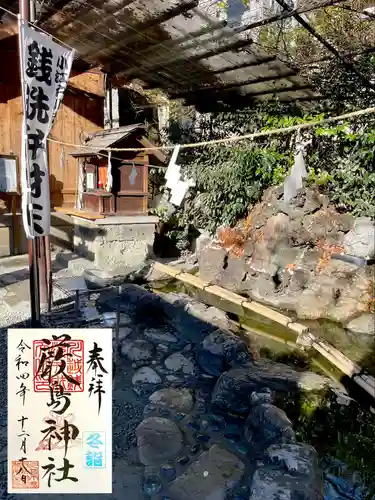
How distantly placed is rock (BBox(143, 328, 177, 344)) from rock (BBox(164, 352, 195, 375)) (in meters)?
0.51

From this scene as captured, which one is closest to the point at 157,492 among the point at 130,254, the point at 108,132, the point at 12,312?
the point at 12,312

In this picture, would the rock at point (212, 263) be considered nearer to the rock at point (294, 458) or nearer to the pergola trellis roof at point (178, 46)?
the pergola trellis roof at point (178, 46)

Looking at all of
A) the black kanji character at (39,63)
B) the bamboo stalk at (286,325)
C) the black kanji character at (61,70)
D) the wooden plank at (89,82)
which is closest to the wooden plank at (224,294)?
the bamboo stalk at (286,325)

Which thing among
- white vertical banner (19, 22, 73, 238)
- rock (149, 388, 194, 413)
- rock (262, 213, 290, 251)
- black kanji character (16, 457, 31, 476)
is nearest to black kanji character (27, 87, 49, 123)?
white vertical banner (19, 22, 73, 238)

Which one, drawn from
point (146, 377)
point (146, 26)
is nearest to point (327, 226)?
point (146, 377)

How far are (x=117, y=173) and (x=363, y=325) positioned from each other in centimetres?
574

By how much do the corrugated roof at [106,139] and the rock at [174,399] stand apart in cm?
530

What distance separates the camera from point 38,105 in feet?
16.7

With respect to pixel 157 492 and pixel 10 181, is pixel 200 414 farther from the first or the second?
pixel 10 181

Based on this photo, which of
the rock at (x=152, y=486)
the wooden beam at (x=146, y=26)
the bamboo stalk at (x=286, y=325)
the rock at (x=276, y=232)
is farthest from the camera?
the rock at (x=276, y=232)

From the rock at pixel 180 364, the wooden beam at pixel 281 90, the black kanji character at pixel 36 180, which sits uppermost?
the wooden beam at pixel 281 90

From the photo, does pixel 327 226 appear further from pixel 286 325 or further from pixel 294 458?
pixel 294 458

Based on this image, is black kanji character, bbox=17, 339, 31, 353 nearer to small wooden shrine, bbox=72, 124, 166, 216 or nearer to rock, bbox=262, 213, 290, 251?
rock, bbox=262, 213, 290, 251

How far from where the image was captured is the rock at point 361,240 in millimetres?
6871
